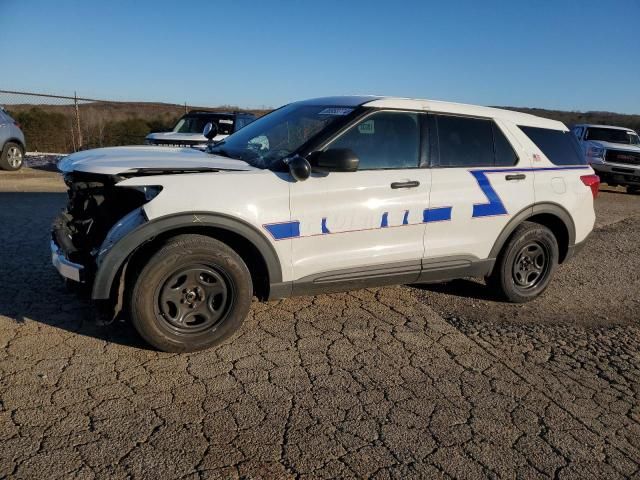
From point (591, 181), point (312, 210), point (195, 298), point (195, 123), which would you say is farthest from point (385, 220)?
point (195, 123)

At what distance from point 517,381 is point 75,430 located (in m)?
2.72

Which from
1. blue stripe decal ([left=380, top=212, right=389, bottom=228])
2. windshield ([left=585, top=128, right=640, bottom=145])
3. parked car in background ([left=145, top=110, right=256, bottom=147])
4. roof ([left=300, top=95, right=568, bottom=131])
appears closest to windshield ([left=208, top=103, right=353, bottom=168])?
roof ([left=300, top=95, right=568, bottom=131])

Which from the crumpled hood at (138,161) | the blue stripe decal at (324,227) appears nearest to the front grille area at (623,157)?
the blue stripe decal at (324,227)

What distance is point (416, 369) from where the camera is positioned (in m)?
3.67

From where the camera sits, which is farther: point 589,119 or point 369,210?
point 589,119

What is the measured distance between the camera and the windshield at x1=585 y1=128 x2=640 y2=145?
15.7 metres

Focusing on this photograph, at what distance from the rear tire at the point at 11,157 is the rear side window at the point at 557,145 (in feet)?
39.3

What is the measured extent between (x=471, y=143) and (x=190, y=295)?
2691 millimetres

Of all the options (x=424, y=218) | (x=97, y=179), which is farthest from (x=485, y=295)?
(x=97, y=179)

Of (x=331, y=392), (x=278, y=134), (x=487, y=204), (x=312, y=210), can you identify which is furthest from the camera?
(x=487, y=204)

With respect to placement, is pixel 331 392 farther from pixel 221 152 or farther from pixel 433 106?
pixel 433 106

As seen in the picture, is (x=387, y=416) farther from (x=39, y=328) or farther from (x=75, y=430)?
(x=39, y=328)

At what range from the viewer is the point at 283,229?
12.4 ft

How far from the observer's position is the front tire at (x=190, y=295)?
348 cm
